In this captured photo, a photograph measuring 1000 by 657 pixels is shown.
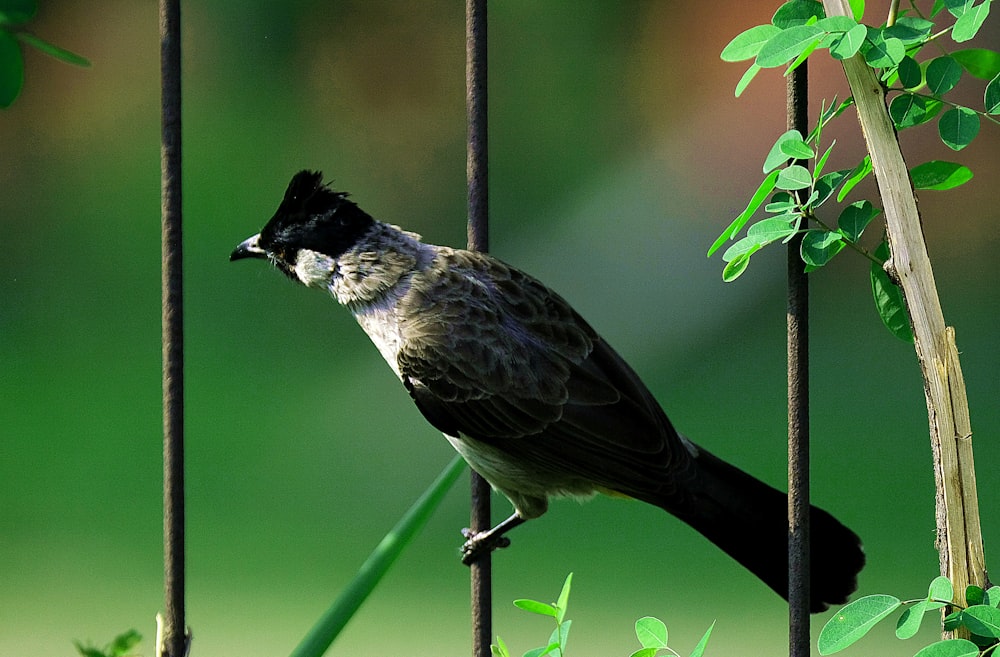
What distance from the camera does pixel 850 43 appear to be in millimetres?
1199

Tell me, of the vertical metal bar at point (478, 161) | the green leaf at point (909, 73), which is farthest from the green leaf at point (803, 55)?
the vertical metal bar at point (478, 161)

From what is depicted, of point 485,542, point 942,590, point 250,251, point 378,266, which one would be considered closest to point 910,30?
point 942,590

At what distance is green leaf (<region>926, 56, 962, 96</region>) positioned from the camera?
1296 millimetres

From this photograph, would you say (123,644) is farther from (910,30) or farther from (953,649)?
(910,30)

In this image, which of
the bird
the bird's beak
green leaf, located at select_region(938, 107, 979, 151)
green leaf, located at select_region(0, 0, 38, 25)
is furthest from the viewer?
the bird's beak

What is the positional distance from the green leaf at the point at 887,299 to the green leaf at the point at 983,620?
0.32 meters

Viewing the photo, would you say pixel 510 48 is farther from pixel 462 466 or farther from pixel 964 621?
pixel 964 621

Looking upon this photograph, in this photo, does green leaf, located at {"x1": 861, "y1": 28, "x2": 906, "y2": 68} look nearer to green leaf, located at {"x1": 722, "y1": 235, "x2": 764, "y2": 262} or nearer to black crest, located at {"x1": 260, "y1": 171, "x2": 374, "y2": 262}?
green leaf, located at {"x1": 722, "y1": 235, "x2": 764, "y2": 262}

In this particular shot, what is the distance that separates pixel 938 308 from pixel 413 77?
3396 millimetres

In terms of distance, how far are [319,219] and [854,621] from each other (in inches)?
43.7

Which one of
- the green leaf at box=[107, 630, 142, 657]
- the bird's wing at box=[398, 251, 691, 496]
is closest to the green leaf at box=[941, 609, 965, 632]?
the bird's wing at box=[398, 251, 691, 496]

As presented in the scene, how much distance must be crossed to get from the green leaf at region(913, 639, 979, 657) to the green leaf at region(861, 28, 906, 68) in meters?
0.57

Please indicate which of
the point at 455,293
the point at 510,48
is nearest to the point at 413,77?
the point at 510,48

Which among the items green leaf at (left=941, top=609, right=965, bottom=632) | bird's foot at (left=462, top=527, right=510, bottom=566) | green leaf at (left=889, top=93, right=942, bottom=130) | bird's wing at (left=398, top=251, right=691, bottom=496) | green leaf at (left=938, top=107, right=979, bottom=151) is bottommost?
bird's foot at (left=462, top=527, right=510, bottom=566)
